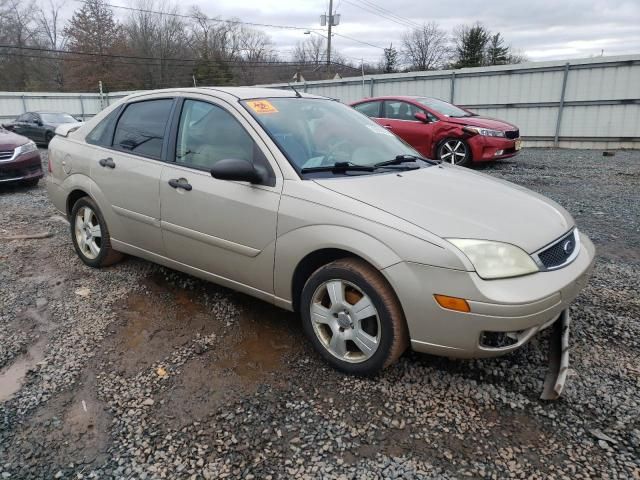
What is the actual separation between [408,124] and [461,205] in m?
7.51

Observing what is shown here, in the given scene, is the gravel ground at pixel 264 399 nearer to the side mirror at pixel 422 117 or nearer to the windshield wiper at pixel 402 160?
the windshield wiper at pixel 402 160

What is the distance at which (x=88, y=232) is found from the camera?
4340 millimetres

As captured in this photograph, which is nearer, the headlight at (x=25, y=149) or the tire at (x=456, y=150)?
the headlight at (x=25, y=149)

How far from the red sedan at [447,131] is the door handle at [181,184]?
678 cm

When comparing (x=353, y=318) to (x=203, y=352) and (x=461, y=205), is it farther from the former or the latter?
(x=203, y=352)

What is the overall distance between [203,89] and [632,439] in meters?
3.45

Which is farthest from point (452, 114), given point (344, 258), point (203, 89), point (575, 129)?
point (344, 258)

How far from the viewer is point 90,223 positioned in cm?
431

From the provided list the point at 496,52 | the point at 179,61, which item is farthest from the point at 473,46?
the point at 179,61

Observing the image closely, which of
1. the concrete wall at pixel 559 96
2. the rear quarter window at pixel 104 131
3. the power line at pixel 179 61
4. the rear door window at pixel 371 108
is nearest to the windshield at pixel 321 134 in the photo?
the rear quarter window at pixel 104 131

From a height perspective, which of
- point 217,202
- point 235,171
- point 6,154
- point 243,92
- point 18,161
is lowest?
point 18,161

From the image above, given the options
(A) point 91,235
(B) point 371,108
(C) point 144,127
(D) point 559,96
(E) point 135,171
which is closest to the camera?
(E) point 135,171

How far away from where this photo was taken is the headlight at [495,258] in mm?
2291

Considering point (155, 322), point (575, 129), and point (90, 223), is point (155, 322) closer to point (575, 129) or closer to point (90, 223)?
point (90, 223)
